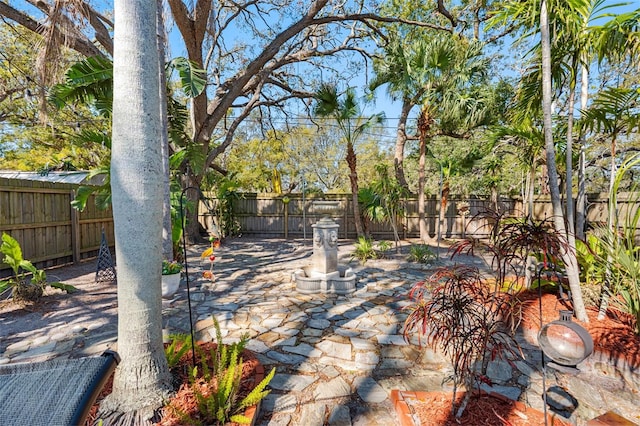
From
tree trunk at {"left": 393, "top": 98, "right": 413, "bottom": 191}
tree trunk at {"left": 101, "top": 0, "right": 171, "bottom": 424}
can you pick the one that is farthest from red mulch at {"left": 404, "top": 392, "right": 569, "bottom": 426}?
tree trunk at {"left": 393, "top": 98, "right": 413, "bottom": 191}

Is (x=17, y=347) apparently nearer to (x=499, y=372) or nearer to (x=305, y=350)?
(x=305, y=350)

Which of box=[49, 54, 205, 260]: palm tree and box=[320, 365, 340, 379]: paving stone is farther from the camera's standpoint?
box=[49, 54, 205, 260]: palm tree

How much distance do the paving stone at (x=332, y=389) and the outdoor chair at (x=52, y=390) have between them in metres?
1.46

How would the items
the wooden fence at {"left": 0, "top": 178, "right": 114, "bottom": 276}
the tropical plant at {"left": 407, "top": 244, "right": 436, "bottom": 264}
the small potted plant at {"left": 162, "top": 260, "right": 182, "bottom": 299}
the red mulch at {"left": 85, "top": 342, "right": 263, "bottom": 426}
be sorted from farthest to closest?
the tropical plant at {"left": 407, "top": 244, "right": 436, "bottom": 264} < the wooden fence at {"left": 0, "top": 178, "right": 114, "bottom": 276} < the small potted plant at {"left": 162, "top": 260, "right": 182, "bottom": 299} < the red mulch at {"left": 85, "top": 342, "right": 263, "bottom": 426}

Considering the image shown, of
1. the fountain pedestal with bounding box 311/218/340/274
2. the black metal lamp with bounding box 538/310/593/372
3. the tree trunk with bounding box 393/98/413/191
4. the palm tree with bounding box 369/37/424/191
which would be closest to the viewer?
the black metal lamp with bounding box 538/310/593/372

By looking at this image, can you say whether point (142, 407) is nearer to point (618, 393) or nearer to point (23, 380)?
point (23, 380)

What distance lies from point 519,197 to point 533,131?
813 centimetres

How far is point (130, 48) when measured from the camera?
1632 millimetres

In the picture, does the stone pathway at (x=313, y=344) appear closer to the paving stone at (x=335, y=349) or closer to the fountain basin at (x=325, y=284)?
the paving stone at (x=335, y=349)

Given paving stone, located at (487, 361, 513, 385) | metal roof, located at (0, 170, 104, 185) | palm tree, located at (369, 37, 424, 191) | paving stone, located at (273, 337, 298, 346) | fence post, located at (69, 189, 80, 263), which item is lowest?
paving stone, located at (487, 361, 513, 385)

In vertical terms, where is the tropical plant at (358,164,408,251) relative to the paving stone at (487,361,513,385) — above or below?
above

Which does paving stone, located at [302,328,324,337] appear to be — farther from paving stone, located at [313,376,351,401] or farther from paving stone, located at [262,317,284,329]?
paving stone, located at [313,376,351,401]

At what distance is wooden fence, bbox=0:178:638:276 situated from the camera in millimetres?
5332

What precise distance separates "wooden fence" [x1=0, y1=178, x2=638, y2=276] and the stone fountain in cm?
203
